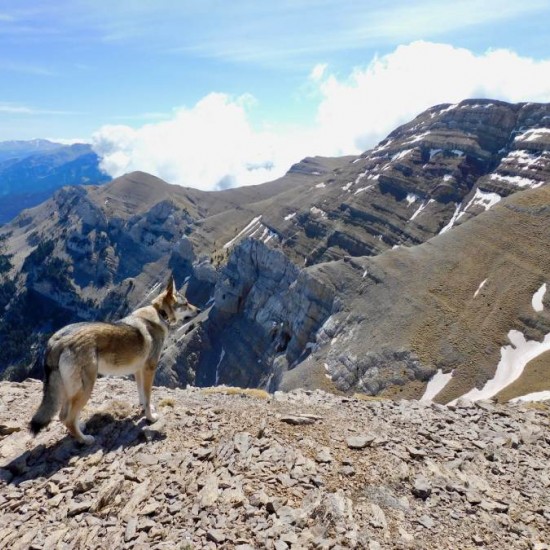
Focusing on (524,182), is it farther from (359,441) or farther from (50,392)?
(50,392)

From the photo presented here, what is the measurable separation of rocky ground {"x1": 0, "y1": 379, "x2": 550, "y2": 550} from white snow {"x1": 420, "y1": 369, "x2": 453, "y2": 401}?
226 ft

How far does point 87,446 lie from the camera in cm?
1249

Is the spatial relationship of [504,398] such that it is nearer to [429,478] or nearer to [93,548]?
[429,478]

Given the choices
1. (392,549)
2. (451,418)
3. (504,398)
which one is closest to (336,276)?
(504,398)

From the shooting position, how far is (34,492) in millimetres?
10562

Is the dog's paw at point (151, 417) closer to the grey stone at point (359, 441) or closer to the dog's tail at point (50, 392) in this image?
the dog's tail at point (50, 392)

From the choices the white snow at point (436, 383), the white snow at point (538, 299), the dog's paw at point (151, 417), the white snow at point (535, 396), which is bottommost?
the white snow at point (436, 383)

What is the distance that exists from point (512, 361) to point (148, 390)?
88334 mm

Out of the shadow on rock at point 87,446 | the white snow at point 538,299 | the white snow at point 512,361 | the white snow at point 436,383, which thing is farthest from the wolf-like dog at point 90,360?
the white snow at point 538,299

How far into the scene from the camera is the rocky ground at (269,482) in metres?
9.41

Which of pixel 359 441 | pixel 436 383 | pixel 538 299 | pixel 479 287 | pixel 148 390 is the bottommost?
pixel 436 383

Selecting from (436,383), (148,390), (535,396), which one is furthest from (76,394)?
(436,383)

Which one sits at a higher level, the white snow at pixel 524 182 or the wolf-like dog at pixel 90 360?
the wolf-like dog at pixel 90 360

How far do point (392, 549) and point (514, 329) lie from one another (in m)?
97.0
